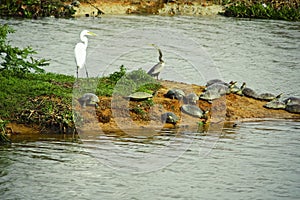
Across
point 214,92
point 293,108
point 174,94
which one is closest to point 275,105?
point 293,108

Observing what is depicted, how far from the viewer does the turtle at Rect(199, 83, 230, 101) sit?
1220cm

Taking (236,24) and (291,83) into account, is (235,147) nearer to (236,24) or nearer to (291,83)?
(291,83)

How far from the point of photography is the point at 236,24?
25078 millimetres

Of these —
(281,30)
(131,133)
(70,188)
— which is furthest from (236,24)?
(70,188)

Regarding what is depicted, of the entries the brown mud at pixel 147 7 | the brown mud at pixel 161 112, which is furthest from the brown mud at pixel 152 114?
the brown mud at pixel 147 7

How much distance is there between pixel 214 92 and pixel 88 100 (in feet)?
7.96

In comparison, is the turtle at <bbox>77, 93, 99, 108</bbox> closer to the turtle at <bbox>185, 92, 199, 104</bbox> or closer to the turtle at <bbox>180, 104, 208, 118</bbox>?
the turtle at <bbox>180, 104, 208, 118</bbox>

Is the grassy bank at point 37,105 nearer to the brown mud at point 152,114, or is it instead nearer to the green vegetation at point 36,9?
the brown mud at point 152,114

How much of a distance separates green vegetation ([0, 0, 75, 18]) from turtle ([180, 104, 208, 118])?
11520 millimetres

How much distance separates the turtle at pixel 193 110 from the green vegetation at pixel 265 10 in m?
15.2

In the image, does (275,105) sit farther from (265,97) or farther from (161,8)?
(161,8)

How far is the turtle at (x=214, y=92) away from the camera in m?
12.2

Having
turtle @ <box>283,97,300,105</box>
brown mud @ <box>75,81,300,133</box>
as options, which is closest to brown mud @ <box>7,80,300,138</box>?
brown mud @ <box>75,81,300,133</box>

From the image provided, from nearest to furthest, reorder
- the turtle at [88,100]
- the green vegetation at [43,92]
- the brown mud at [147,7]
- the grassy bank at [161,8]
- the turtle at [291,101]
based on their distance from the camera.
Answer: the green vegetation at [43,92]
the turtle at [88,100]
the turtle at [291,101]
the grassy bank at [161,8]
the brown mud at [147,7]
